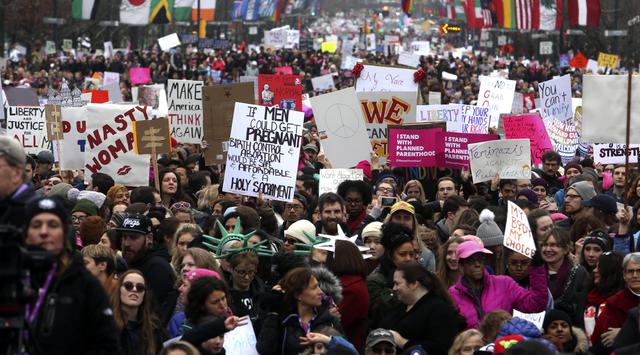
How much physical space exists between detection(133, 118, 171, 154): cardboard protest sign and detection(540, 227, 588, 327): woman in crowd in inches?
240

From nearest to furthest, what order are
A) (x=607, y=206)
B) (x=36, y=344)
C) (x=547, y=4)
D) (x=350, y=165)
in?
1. (x=36, y=344)
2. (x=607, y=206)
3. (x=350, y=165)
4. (x=547, y=4)

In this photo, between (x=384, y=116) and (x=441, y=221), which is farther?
(x=384, y=116)

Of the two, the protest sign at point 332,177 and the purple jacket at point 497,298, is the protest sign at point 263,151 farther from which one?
the purple jacket at point 497,298

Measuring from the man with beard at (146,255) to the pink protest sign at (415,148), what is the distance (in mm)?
5633

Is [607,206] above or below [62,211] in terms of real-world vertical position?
below

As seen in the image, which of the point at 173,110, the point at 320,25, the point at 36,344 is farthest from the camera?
the point at 320,25

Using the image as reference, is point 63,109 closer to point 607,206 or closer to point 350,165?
point 350,165

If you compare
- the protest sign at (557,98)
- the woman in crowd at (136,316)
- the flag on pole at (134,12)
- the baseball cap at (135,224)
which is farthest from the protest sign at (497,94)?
the flag on pole at (134,12)

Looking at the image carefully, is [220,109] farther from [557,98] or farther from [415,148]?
[557,98]

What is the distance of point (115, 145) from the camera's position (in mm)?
15453

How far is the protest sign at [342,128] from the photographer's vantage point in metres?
15.8

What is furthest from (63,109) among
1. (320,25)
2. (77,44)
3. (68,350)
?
(320,25)

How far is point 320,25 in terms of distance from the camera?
6368 inches

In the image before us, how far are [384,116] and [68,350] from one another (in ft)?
37.6
